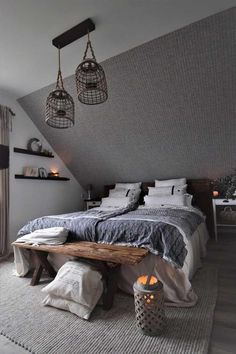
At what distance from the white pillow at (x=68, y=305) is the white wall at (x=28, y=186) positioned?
1.93m

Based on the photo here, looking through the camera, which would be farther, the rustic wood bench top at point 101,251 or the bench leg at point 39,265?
the bench leg at point 39,265

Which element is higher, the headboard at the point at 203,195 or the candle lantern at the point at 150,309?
the headboard at the point at 203,195

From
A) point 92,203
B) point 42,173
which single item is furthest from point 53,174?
point 92,203

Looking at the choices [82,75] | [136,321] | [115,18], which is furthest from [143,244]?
[115,18]

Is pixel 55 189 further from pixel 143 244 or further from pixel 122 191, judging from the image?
pixel 143 244

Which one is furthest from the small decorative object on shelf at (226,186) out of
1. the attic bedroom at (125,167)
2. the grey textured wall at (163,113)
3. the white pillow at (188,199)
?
the white pillow at (188,199)

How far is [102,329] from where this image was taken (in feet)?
4.97

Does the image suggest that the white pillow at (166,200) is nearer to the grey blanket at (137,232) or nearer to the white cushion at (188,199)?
the white cushion at (188,199)

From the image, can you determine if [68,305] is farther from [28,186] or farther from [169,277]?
[28,186]

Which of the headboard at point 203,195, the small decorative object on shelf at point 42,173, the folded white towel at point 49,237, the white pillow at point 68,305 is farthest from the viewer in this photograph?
the small decorative object on shelf at point 42,173

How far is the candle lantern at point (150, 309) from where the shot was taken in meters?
1.42

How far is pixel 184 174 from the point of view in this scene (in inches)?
151

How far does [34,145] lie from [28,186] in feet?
2.41

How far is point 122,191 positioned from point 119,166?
0.48 meters
